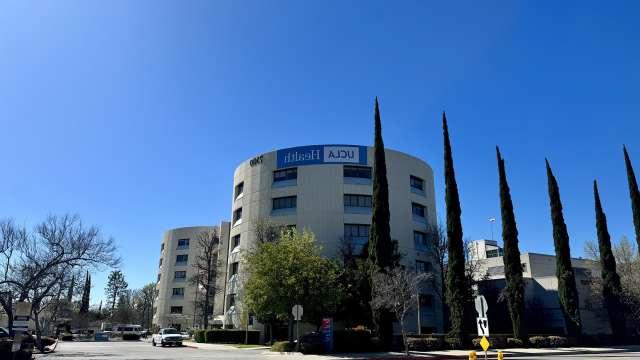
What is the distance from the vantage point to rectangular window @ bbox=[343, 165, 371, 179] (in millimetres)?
49472

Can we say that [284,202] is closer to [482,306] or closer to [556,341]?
[556,341]

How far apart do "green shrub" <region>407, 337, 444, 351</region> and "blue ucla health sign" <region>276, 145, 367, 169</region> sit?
65.6 ft

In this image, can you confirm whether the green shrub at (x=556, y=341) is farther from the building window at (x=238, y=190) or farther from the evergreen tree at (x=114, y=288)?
the evergreen tree at (x=114, y=288)

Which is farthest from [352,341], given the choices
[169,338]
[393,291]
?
[169,338]

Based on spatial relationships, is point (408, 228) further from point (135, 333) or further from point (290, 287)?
point (135, 333)

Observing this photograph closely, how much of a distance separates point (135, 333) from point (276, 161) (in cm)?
3321

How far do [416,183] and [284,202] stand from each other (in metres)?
14.8

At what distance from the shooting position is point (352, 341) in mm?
32156

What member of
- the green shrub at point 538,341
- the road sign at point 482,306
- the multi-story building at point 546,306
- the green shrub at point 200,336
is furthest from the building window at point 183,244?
the road sign at point 482,306

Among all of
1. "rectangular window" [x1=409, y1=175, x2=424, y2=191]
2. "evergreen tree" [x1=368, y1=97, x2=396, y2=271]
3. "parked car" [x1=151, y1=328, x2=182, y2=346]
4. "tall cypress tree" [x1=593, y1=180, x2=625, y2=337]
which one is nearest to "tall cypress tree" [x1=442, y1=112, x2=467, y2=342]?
"evergreen tree" [x1=368, y1=97, x2=396, y2=271]

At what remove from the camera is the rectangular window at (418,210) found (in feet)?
169

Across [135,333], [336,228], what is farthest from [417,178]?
[135,333]

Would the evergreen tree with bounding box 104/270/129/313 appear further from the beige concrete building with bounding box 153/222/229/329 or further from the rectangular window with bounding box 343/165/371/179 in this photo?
the rectangular window with bounding box 343/165/371/179

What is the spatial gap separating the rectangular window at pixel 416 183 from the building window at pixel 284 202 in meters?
12.7
